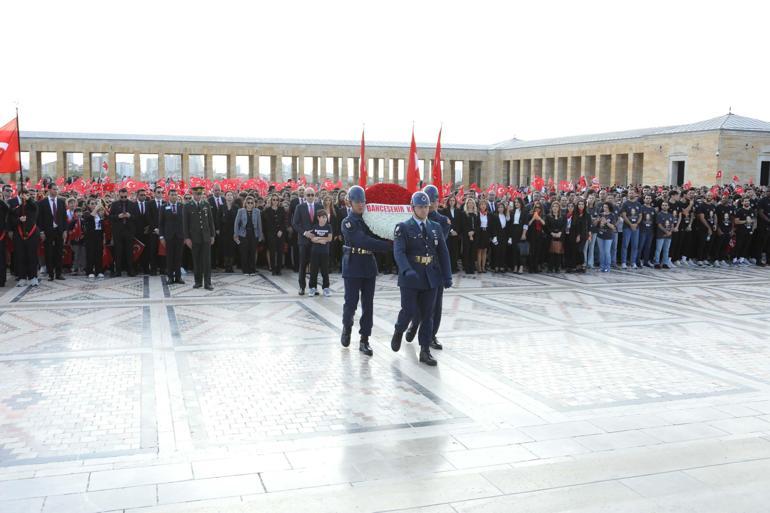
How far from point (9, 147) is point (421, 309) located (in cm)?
865

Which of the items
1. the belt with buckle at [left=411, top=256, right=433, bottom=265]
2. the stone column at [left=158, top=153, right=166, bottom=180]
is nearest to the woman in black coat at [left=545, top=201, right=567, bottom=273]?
the belt with buckle at [left=411, top=256, right=433, bottom=265]

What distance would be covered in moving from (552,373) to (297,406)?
9.31ft

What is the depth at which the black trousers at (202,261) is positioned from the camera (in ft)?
42.4

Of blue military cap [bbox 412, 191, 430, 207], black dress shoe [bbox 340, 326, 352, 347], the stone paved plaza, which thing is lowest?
the stone paved plaza

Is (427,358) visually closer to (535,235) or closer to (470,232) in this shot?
(470,232)

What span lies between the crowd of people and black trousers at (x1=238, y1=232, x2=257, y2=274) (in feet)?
0.08

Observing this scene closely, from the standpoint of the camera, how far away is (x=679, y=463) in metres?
4.87

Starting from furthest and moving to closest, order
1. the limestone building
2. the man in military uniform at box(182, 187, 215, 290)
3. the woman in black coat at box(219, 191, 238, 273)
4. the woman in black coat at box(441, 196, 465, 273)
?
the limestone building < the woman in black coat at box(441, 196, 465, 273) < the woman in black coat at box(219, 191, 238, 273) < the man in military uniform at box(182, 187, 215, 290)

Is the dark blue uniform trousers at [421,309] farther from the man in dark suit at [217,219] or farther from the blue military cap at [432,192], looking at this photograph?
the man in dark suit at [217,219]

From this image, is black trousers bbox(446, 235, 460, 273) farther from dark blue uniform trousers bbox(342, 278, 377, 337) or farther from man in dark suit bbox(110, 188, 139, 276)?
dark blue uniform trousers bbox(342, 278, 377, 337)

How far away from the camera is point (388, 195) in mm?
8164

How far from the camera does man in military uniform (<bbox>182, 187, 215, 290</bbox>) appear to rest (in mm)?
12789

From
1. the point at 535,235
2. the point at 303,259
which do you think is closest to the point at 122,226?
the point at 303,259

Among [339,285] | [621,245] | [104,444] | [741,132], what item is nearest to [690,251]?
[621,245]
